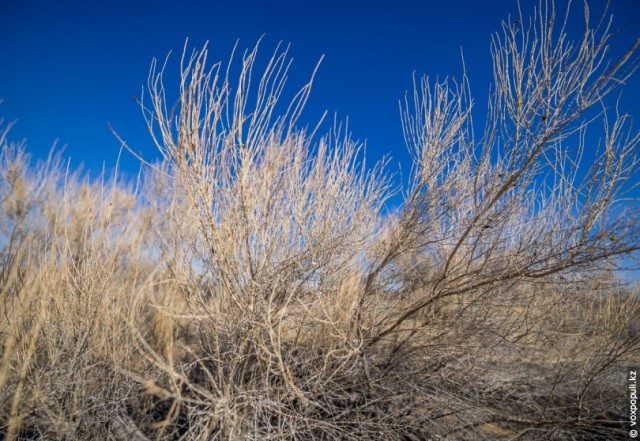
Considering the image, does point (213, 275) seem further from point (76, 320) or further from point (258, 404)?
point (76, 320)

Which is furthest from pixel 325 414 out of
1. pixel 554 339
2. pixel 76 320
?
pixel 554 339

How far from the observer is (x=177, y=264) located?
2402 mm

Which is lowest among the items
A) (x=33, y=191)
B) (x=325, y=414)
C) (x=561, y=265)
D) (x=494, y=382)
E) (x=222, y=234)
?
(x=325, y=414)

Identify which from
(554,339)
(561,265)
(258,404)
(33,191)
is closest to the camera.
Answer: (258,404)

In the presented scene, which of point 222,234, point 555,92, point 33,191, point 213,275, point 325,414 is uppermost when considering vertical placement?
point 33,191

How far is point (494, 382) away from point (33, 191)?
10592 mm

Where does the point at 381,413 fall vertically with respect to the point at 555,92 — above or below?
below

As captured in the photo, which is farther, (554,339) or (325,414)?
(554,339)

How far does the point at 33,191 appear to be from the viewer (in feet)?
25.8

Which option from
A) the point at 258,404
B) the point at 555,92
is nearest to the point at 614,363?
the point at 555,92

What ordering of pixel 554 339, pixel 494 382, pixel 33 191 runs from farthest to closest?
1. pixel 33 191
2. pixel 554 339
3. pixel 494 382

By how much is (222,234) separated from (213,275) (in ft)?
1.30

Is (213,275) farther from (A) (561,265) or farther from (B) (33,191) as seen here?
(B) (33,191)

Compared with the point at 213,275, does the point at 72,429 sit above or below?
below
